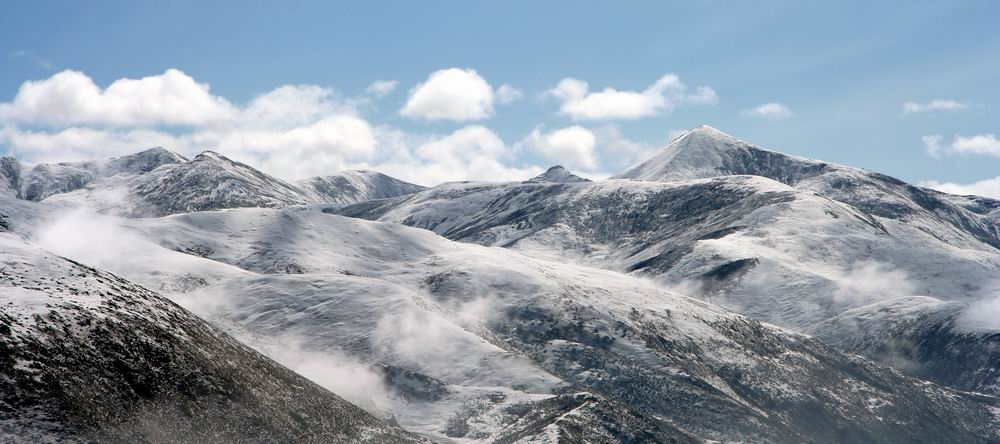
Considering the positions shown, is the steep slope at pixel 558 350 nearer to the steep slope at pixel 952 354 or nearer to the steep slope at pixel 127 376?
the steep slope at pixel 952 354

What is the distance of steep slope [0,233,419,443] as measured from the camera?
62438mm

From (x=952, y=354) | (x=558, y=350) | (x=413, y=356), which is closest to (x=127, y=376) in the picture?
(x=413, y=356)

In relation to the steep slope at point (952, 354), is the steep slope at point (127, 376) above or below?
above

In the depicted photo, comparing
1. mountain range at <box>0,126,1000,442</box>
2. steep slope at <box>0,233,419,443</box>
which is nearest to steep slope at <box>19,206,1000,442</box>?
mountain range at <box>0,126,1000,442</box>

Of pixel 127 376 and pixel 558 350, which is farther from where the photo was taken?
pixel 558 350

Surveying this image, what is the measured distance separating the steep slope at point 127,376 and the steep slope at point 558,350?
31.3m

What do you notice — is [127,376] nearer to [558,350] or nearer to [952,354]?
[558,350]

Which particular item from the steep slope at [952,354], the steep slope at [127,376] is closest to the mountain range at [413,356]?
the steep slope at [127,376]

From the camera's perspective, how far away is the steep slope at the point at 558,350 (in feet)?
426

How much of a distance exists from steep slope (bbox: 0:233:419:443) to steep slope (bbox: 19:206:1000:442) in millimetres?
31330

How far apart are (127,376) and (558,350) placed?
96199 mm

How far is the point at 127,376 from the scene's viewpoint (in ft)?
234

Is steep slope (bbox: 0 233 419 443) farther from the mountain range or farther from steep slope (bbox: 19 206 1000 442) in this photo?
steep slope (bbox: 19 206 1000 442)

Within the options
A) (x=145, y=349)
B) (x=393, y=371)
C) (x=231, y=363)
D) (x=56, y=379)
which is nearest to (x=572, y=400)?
(x=393, y=371)
